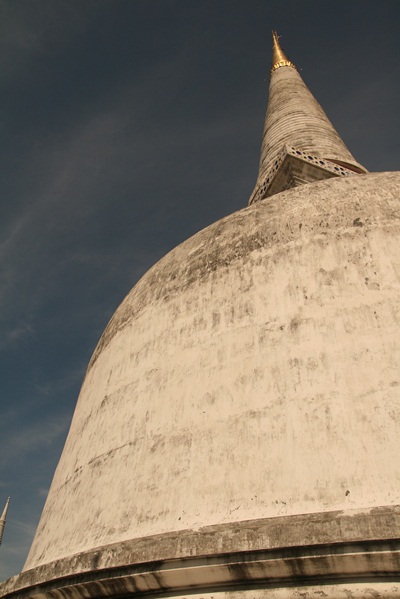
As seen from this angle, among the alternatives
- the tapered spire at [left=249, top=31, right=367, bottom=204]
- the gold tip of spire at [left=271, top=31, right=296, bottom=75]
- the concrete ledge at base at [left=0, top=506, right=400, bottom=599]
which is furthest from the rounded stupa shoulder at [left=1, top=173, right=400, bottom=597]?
the gold tip of spire at [left=271, top=31, right=296, bottom=75]

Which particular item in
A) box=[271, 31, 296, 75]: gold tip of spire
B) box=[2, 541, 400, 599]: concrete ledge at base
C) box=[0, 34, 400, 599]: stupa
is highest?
box=[271, 31, 296, 75]: gold tip of spire

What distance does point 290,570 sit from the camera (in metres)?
2.97

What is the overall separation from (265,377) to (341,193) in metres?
2.17

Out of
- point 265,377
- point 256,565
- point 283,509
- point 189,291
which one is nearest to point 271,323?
point 265,377

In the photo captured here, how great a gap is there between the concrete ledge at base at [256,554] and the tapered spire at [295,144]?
20.3 feet

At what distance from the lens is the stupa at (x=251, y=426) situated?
306cm

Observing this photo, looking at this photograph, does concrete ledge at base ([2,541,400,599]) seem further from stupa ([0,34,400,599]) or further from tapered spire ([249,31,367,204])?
tapered spire ([249,31,367,204])

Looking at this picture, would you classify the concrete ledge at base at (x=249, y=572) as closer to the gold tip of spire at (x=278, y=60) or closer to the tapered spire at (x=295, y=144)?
the tapered spire at (x=295, y=144)

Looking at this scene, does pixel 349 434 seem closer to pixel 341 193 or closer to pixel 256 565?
pixel 256 565

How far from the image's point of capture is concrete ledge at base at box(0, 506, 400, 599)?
2.81 m

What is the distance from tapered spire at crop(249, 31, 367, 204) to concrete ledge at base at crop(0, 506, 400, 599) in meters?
6.18

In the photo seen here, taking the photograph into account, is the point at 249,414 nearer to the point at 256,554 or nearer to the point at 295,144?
the point at 256,554

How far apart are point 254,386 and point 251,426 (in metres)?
0.32

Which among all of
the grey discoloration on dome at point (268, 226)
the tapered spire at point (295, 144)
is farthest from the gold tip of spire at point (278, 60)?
the grey discoloration on dome at point (268, 226)
